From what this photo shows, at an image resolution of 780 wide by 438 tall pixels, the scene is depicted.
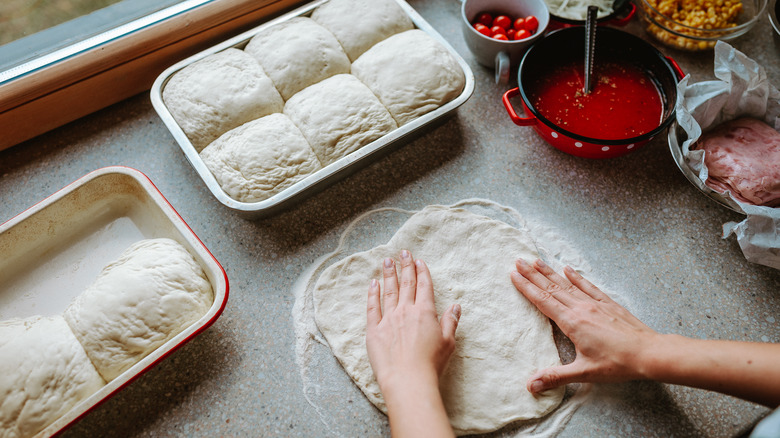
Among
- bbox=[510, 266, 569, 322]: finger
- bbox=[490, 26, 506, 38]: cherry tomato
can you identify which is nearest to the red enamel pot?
bbox=[490, 26, 506, 38]: cherry tomato

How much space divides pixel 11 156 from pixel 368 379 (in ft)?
3.61

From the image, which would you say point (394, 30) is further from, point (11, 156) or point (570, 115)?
point (11, 156)

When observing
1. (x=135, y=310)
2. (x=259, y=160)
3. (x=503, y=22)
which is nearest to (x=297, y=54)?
(x=259, y=160)

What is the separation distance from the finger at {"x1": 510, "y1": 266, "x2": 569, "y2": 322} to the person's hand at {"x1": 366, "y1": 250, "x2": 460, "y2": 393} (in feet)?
0.52

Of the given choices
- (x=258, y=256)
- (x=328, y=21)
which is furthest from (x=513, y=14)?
(x=258, y=256)

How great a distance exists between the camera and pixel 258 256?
1.14 m

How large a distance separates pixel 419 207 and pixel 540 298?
1.20ft

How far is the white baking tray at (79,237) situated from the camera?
997 millimetres

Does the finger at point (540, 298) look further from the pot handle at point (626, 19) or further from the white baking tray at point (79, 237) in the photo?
the pot handle at point (626, 19)

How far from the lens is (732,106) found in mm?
1177

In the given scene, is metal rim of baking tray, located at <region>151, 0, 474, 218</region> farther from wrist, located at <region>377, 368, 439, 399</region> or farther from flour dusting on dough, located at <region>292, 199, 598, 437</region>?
wrist, located at <region>377, 368, 439, 399</region>

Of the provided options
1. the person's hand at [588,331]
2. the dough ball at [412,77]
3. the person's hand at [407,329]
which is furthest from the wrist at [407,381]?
the dough ball at [412,77]

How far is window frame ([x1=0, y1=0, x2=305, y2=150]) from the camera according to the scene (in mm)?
1137

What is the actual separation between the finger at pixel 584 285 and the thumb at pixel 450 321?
0.27 meters
